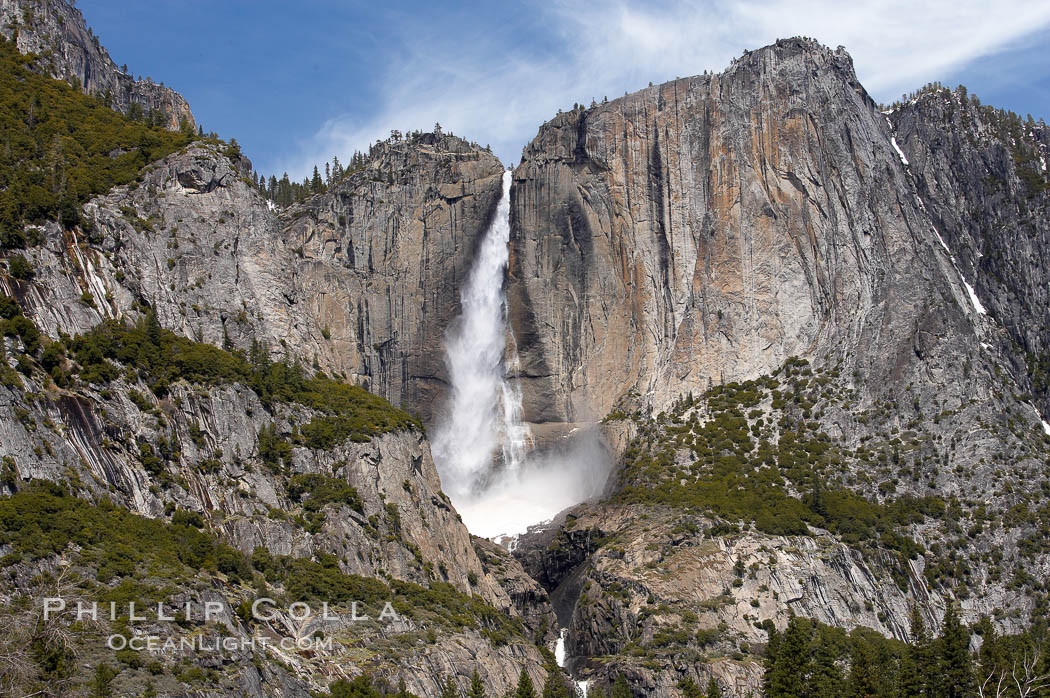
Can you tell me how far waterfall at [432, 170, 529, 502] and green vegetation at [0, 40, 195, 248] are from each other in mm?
38866

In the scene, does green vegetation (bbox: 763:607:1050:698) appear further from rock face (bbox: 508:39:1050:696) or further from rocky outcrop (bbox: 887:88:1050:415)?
rocky outcrop (bbox: 887:88:1050:415)

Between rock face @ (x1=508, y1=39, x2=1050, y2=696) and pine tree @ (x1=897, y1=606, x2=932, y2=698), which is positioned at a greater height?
rock face @ (x1=508, y1=39, x2=1050, y2=696)

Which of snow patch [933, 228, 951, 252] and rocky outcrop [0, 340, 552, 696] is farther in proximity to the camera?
snow patch [933, 228, 951, 252]

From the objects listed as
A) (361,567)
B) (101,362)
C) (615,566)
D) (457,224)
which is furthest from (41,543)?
(457,224)

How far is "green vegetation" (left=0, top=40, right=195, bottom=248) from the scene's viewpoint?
104000mm

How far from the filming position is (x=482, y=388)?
15588cm

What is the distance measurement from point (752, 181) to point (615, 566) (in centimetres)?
4783

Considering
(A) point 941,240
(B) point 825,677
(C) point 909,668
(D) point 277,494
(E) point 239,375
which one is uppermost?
(A) point 941,240

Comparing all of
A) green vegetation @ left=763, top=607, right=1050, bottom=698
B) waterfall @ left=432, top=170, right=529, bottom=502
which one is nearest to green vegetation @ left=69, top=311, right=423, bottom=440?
waterfall @ left=432, top=170, right=529, bottom=502

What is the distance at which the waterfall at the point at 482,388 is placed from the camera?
153 m

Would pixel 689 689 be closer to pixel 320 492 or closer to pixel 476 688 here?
pixel 476 688

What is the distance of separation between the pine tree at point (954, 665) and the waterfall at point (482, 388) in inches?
2647

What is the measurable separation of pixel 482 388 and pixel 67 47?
57375 millimetres

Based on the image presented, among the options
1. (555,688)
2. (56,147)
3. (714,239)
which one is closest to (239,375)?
(56,147)
